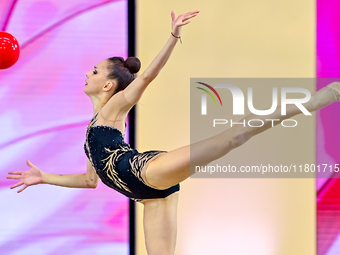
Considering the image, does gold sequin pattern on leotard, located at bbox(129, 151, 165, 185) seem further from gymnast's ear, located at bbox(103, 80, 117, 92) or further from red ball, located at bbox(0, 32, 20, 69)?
red ball, located at bbox(0, 32, 20, 69)

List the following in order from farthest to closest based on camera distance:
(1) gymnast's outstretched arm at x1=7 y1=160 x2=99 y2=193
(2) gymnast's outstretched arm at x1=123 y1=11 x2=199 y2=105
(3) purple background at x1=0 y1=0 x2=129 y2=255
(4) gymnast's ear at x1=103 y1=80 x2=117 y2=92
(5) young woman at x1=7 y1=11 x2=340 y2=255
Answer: (3) purple background at x1=0 y1=0 x2=129 y2=255
(1) gymnast's outstretched arm at x1=7 y1=160 x2=99 y2=193
(4) gymnast's ear at x1=103 y1=80 x2=117 y2=92
(2) gymnast's outstretched arm at x1=123 y1=11 x2=199 y2=105
(5) young woman at x1=7 y1=11 x2=340 y2=255

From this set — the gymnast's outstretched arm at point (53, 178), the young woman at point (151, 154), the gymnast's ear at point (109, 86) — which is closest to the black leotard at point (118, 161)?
the young woman at point (151, 154)

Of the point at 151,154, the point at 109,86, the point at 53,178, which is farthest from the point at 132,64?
the point at 53,178

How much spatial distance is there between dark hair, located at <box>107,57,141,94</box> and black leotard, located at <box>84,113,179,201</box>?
0.32m

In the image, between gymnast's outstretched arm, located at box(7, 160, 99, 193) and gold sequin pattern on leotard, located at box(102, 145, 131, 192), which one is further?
gymnast's outstretched arm, located at box(7, 160, 99, 193)

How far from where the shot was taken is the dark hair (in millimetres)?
2426

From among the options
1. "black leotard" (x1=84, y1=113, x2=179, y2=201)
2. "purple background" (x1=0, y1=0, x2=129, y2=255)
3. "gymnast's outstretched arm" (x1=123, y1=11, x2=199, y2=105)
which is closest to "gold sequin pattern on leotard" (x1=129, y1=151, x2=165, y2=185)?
"black leotard" (x1=84, y1=113, x2=179, y2=201)

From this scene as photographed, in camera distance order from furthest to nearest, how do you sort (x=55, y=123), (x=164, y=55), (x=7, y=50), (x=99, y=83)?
(x=55, y=123)
(x=99, y=83)
(x=7, y=50)
(x=164, y=55)

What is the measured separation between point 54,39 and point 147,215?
183cm

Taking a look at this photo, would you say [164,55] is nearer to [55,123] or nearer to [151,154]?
[151,154]

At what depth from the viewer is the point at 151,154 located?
2.09 m

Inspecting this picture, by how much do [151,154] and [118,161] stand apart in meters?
0.18

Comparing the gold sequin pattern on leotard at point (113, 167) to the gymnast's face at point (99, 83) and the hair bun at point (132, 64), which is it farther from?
the hair bun at point (132, 64)

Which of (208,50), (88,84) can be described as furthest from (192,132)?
(88,84)
